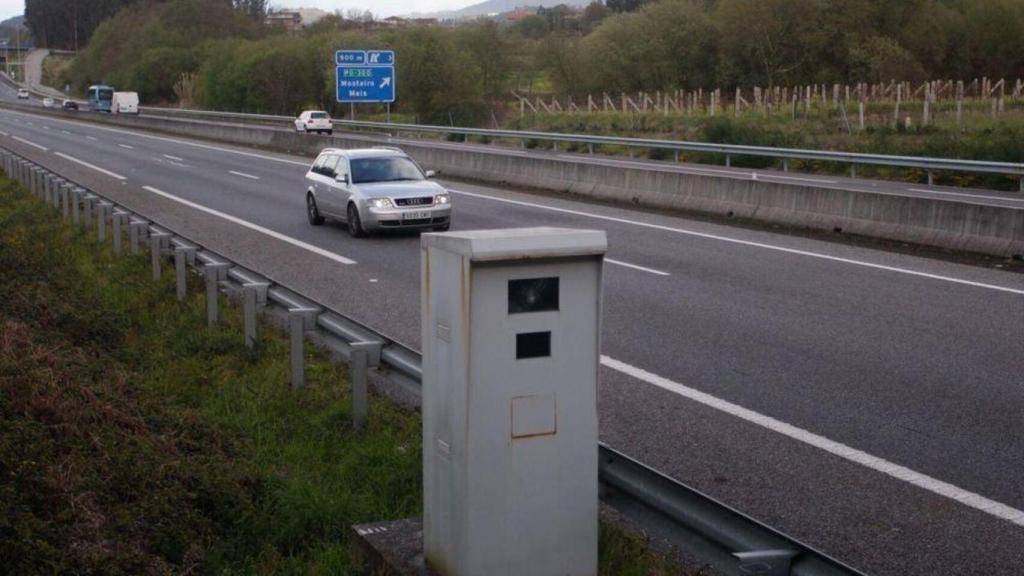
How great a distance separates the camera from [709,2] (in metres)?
98.3

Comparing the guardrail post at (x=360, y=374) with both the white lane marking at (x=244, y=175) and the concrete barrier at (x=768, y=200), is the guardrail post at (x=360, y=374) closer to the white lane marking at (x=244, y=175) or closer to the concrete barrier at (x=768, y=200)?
the concrete barrier at (x=768, y=200)

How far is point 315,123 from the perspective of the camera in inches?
2397

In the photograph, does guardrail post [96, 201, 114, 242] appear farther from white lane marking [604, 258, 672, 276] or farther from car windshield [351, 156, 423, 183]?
white lane marking [604, 258, 672, 276]

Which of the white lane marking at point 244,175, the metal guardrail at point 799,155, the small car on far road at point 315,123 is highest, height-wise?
the small car on far road at point 315,123

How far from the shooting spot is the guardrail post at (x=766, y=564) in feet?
13.4

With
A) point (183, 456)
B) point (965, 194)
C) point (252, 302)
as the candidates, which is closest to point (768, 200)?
point (965, 194)

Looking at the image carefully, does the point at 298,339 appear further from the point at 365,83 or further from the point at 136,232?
the point at 365,83

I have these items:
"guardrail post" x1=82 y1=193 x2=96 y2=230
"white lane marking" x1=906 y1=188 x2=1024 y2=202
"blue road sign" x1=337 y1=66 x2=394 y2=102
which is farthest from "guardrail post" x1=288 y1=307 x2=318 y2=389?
"blue road sign" x1=337 y1=66 x2=394 y2=102

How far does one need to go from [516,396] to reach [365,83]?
43.3 metres

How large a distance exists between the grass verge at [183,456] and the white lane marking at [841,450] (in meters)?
2.18

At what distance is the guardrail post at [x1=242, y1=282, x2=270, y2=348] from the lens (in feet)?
33.1

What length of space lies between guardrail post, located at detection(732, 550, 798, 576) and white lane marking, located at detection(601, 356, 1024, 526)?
302 centimetres

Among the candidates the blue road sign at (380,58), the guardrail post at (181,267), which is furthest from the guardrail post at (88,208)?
the blue road sign at (380,58)

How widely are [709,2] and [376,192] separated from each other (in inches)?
3241
